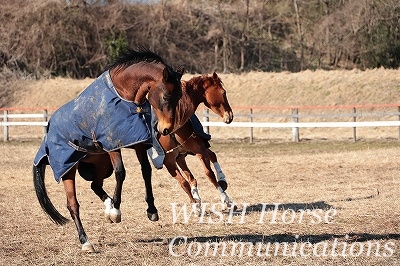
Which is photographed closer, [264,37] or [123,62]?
[123,62]

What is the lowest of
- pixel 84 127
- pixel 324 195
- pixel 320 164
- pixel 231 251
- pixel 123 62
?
pixel 320 164

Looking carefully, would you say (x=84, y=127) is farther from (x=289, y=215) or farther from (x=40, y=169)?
(x=289, y=215)

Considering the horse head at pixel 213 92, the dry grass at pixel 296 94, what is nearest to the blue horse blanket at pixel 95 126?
the horse head at pixel 213 92

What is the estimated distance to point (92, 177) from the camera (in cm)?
790

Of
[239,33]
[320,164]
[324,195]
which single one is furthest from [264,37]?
[324,195]

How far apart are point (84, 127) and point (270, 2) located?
145 ft

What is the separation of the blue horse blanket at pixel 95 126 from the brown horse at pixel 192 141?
7.62 ft

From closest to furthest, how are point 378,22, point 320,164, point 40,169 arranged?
point 40,169
point 320,164
point 378,22

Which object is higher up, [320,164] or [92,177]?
[92,177]

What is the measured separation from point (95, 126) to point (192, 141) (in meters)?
3.16

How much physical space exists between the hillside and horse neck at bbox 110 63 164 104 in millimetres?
20795

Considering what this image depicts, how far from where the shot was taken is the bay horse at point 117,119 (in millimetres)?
6719

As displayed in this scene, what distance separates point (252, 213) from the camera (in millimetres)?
9352

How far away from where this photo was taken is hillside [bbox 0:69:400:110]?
1076 inches
